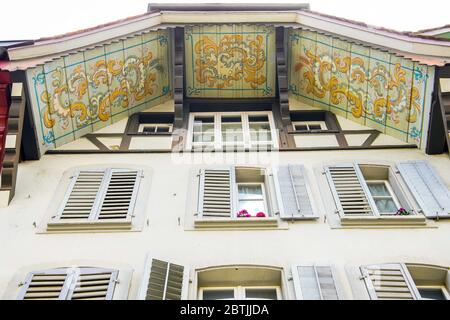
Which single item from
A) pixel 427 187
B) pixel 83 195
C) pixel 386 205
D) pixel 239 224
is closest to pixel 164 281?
pixel 239 224

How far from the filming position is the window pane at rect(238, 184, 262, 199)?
31.4 feet

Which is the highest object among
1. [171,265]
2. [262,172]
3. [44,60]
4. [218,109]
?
[44,60]

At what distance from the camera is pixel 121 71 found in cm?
1123

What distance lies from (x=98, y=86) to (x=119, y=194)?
2699 mm

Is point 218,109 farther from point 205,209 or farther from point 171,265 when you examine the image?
point 171,265

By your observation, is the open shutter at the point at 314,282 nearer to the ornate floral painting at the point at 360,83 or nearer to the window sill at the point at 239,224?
the window sill at the point at 239,224

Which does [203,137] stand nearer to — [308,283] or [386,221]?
[386,221]

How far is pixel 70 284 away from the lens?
23.8 feet

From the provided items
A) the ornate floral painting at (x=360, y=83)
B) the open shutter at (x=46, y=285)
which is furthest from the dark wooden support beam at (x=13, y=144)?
the ornate floral painting at (x=360, y=83)

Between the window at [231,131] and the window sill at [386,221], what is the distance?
265cm

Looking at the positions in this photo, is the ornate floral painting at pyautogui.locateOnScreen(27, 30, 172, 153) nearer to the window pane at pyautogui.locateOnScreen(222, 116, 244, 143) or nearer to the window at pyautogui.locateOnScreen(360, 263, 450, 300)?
the window pane at pyautogui.locateOnScreen(222, 116, 244, 143)

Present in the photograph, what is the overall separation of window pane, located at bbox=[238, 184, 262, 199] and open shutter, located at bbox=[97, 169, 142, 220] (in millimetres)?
1638
